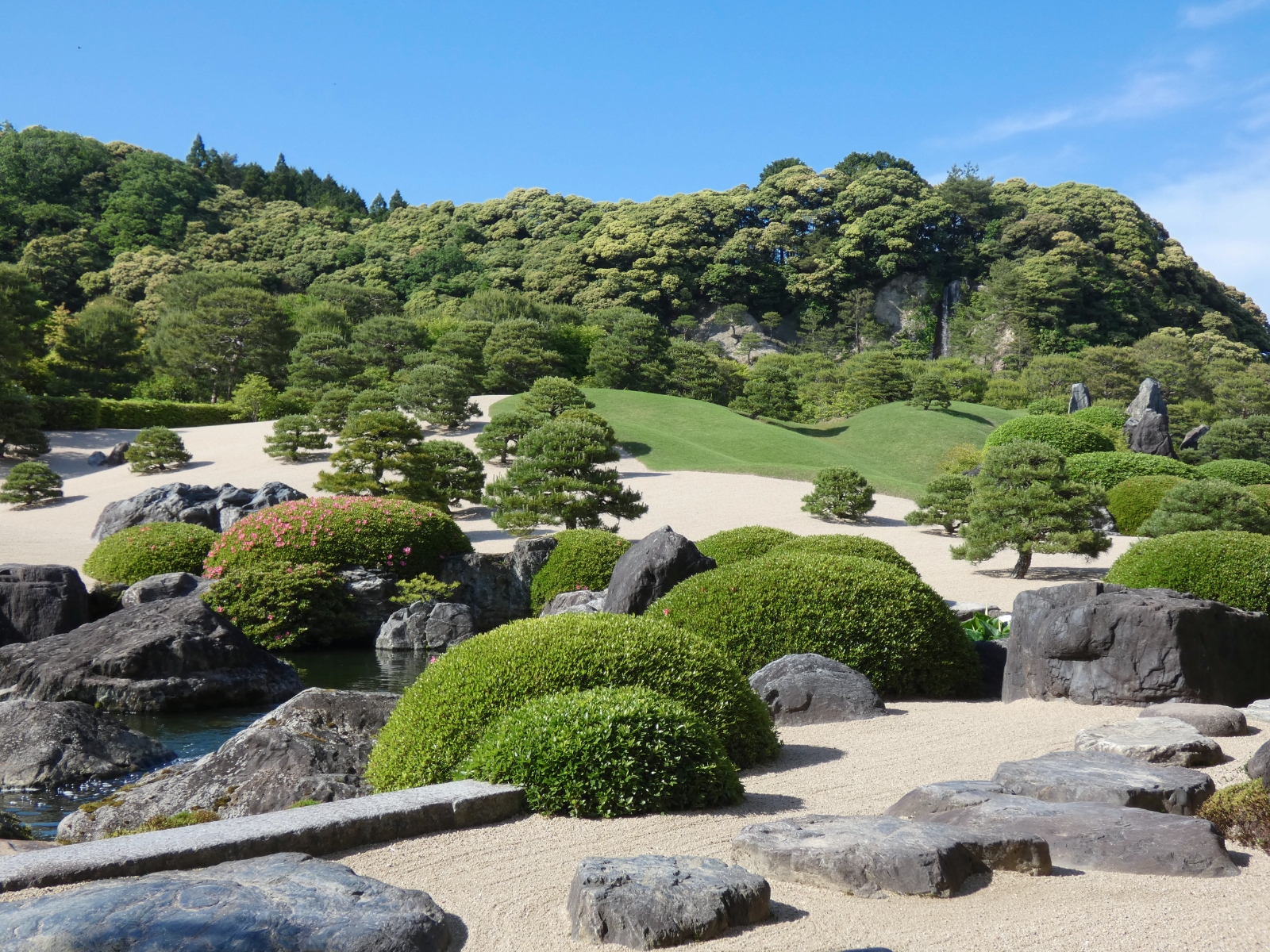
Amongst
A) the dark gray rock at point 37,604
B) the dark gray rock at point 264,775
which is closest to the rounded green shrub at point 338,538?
the dark gray rock at point 37,604

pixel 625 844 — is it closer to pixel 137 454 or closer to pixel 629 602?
pixel 629 602

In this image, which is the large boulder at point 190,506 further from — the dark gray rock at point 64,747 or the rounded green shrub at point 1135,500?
the rounded green shrub at point 1135,500

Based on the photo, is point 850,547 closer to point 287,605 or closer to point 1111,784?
point 1111,784

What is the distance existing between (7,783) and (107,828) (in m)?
1.55

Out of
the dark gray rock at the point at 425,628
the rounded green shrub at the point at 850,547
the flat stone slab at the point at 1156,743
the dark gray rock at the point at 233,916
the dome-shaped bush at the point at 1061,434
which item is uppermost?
the dome-shaped bush at the point at 1061,434

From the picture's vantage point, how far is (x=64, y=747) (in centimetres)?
599

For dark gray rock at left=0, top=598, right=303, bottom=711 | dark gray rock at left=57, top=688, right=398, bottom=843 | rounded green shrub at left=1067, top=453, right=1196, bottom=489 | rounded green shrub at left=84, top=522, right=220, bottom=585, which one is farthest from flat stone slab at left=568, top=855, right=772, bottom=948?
rounded green shrub at left=1067, top=453, right=1196, bottom=489

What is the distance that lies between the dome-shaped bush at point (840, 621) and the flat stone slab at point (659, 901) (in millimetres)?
3762

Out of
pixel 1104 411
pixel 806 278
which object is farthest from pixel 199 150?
pixel 1104 411

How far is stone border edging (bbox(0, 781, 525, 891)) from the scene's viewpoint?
2.89 meters

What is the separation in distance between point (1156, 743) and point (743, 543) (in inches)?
221

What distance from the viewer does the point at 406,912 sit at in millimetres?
2613

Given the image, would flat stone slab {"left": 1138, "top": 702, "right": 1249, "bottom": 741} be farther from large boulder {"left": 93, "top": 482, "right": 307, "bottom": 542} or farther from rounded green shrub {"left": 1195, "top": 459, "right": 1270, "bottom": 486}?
rounded green shrub {"left": 1195, "top": 459, "right": 1270, "bottom": 486}

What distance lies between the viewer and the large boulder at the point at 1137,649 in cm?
607
